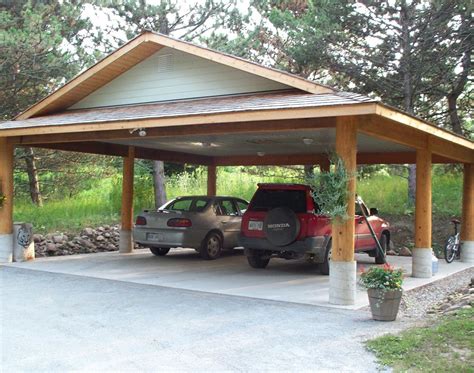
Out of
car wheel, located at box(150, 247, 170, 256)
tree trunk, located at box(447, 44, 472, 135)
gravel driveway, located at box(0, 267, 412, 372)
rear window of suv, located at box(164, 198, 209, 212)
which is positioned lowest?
gravel driveway, located at box(0, 267, 412, 372)

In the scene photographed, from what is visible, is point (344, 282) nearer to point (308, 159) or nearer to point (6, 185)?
point (6, 185)

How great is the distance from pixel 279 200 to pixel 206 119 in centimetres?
281

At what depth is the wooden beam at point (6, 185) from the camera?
42.7 feet

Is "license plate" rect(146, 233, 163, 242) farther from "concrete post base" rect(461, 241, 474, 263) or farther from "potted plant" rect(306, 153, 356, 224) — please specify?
"concrete post base" rect(461, 241, 474, 263)

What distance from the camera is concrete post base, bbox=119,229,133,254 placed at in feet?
52.0

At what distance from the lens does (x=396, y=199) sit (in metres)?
22.3

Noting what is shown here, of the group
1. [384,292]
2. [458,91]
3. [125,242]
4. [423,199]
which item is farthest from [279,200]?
[458,91]

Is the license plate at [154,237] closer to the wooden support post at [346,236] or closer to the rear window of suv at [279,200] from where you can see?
the rear window of suv at [279,200]

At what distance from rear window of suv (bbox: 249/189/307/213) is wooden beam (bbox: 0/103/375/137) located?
263cm

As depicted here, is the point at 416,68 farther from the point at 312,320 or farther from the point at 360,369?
the point at 360,369

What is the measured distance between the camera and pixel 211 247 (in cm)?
1385

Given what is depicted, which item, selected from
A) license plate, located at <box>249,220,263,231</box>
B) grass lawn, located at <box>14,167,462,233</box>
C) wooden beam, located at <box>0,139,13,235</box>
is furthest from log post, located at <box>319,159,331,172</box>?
wooden beam, located at <box>0,139,13,235</box>

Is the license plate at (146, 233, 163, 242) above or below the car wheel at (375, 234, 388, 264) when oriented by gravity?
above

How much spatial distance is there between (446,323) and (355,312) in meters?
1.55
